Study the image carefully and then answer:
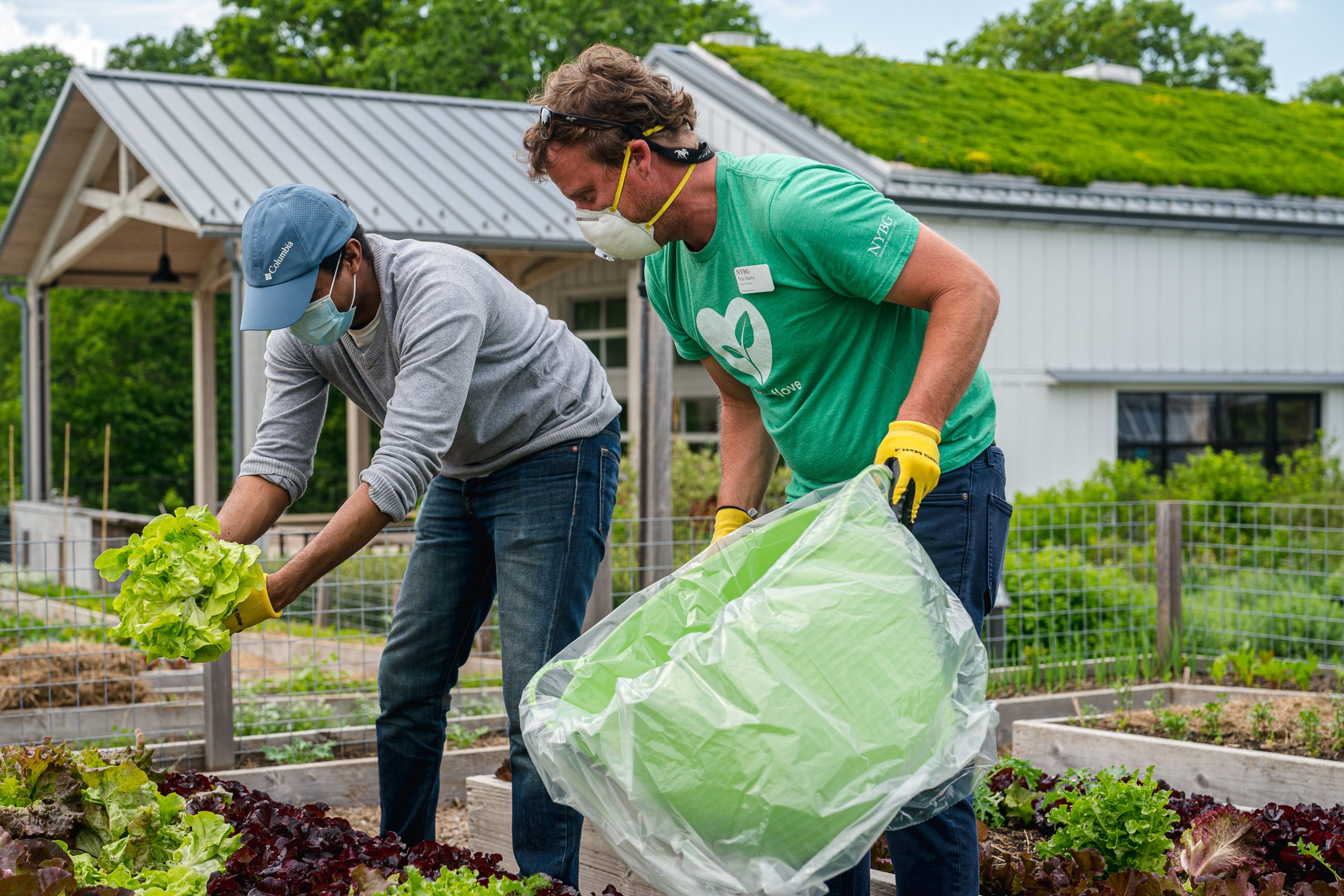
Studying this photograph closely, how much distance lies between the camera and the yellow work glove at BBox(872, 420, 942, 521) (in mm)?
2078

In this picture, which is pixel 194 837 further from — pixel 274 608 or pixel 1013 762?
pixel 1013 762

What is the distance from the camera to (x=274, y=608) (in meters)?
2.36

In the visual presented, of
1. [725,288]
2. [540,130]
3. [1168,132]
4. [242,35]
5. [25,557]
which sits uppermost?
[242,35]

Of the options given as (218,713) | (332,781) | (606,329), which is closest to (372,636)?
(218,713)

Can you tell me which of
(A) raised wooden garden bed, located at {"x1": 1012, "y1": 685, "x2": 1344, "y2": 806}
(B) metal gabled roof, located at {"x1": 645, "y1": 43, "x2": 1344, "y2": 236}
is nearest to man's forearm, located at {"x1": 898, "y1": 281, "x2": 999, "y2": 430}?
(A) raised wooden garden bed, located at {"x1": 1012, "y1": 685, "x2": 1344, "y2": 806}

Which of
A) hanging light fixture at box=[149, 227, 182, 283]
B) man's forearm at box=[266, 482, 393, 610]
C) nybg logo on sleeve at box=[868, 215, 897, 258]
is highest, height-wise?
hanging light fixture at box=[149, 227, 182, 283]

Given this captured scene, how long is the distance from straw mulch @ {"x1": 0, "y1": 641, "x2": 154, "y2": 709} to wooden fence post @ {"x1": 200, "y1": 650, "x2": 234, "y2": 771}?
45cm

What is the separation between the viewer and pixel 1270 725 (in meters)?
4.37

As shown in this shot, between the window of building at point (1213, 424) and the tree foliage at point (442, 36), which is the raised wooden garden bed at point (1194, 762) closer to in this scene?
the window of building at point (1213, 424)

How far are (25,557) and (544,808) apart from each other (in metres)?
10.9

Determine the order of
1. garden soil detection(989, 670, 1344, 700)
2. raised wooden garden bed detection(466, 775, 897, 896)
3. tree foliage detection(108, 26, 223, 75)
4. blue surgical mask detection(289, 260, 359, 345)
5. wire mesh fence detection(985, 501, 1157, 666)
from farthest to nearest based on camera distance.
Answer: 1. tree foliage detection(108, 26, 223, 75)
2. wire mesh fence detection(985, 501, 1157, 666)
3. garden soil detection(989, 670, 1344, 700)
4. raised wooden garden bed detection(466, 775, 897, 896)
5. blue surgical mask detection(289, 260, 359, 345)

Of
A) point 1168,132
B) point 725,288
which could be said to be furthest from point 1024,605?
point 1168,132

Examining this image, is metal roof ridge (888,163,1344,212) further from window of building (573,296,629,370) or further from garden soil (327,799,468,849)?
garden soil (327,799,468,849)

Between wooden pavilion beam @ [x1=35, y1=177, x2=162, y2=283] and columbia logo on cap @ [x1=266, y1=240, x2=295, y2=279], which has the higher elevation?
wooden pavilion beam @ [x1=35, y1=177, x2=162, y2=283]
